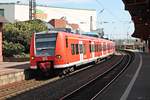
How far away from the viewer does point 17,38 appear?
50.7 meters

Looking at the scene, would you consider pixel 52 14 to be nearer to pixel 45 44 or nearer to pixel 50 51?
pixel 45 44

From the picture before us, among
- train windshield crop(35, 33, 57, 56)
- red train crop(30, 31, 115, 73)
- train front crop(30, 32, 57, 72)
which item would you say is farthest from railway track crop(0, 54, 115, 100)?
train windshield crop(35, 33, 57, 56)

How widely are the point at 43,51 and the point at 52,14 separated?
11922 centimetres

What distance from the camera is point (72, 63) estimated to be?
97.5ft

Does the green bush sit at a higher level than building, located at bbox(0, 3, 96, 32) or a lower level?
lower

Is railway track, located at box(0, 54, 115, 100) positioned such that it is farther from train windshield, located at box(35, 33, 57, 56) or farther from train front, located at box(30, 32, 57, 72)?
train windshield, located at box(35, 33, 57, 56)

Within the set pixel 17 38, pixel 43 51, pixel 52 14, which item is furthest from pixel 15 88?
pixel 52 14

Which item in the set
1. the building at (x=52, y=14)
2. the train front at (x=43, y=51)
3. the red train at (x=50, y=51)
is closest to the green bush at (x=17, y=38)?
the red train at (x=50, y=51)

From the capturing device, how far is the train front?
88.8 ft

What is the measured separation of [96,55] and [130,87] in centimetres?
2187

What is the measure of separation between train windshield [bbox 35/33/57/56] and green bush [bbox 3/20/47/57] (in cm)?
2023

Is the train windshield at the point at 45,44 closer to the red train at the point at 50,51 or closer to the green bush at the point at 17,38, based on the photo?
the red train at the point at 50,51

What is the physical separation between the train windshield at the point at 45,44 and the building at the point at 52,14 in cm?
9881

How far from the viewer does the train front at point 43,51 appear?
88.8 ft
